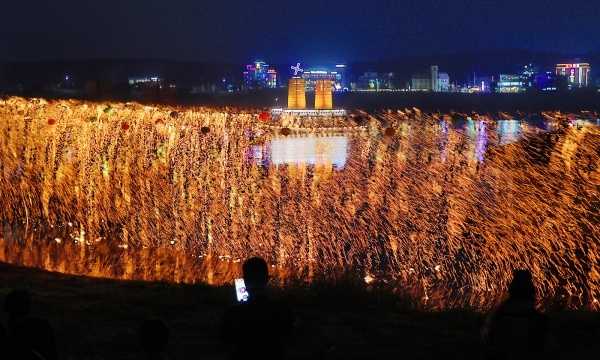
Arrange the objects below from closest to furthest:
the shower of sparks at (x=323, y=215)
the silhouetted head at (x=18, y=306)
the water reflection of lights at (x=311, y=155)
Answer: the silhouetted head at (x=18, y=306) → the shower of sparks at (x=323, y=215) → the water reflection of lights at (x=311, y=155)

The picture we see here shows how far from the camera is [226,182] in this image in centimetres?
2881

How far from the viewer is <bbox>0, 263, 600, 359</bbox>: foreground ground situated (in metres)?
8.27

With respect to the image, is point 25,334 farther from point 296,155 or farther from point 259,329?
point 296,155

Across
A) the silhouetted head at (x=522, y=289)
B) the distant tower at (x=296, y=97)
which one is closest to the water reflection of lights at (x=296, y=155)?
the silhouetted head at (x=522, y=289)

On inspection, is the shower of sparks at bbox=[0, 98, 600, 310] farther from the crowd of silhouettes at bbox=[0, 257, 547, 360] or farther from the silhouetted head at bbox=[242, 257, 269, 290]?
the silhouetted head at bbox=[242, 257, 269, 290]

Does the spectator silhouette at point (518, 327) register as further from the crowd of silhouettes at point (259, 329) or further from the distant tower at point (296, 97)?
the distant tower at point (296, 97)

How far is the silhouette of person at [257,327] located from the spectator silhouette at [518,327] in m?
1.31

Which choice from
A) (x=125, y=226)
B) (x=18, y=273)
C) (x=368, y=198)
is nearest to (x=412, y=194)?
(x=368, y=198)

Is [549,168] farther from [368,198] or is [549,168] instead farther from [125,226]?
[125,226]

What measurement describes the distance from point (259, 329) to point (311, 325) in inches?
181

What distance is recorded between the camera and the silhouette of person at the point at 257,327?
4.67 metres

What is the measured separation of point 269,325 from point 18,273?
1162cm

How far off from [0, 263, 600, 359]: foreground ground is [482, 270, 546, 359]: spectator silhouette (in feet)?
6.85

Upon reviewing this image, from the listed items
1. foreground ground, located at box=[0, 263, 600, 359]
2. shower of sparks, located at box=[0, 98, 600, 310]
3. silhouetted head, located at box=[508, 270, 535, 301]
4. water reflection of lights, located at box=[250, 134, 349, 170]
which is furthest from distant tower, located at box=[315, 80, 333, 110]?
silhouetted head, located at box=[508, 270, 535, 301]
